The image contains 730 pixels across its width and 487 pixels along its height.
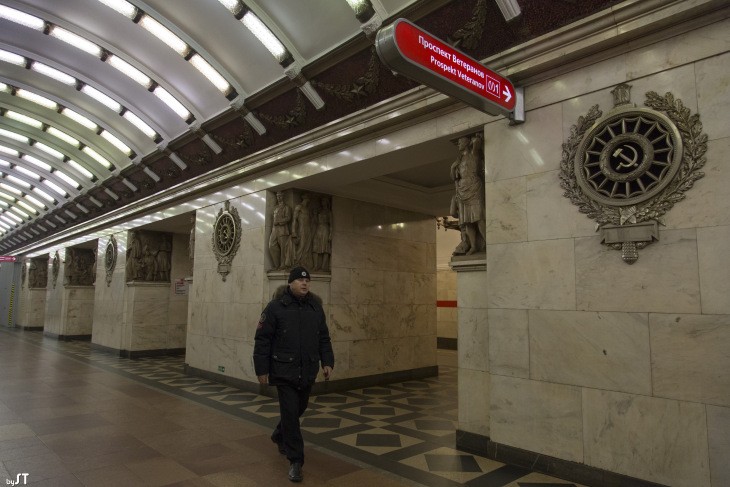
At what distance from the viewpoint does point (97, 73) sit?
33.4 ft

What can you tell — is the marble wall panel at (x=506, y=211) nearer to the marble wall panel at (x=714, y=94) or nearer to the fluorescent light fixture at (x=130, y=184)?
the marble wall panel at (x=714, y=94)

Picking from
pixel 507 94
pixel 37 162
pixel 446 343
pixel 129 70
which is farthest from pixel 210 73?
pixel 37 162

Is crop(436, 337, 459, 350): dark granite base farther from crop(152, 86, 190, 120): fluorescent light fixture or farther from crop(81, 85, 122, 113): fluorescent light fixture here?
crop(81, 85, 122, 113): fluorescent light fixture

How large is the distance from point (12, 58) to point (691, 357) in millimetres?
12390

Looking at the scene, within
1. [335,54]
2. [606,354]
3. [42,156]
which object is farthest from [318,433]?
[42,156]

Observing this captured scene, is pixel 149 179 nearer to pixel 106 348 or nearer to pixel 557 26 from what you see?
pixel 106 348

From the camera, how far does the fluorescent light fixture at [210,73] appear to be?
27.5 ft

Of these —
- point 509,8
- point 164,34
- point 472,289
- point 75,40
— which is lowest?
point 472,289

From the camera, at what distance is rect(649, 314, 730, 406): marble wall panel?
144 inches

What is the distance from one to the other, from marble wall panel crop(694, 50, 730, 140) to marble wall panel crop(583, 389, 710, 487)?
7.22 ft

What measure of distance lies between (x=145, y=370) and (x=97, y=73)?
672 centimetres

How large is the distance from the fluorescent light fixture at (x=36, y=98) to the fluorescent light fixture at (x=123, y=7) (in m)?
5.11

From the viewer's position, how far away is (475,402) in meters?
5.36

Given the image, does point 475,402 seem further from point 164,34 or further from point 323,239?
point 164,34
